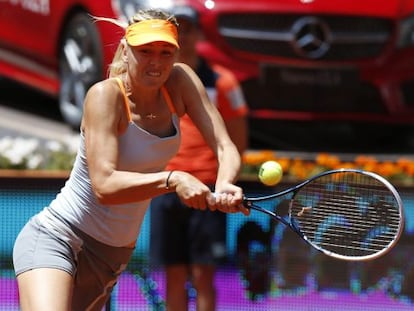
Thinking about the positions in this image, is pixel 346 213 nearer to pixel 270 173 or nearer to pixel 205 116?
pixel 270 173

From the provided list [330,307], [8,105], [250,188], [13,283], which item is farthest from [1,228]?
[8,105]

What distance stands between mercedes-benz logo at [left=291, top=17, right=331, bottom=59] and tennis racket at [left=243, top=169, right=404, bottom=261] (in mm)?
4612

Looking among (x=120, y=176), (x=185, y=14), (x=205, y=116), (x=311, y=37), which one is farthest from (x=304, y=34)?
(x=120, y=176)

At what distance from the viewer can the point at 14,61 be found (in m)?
10.2

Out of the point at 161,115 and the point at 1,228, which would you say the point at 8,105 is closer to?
the point at 1,228

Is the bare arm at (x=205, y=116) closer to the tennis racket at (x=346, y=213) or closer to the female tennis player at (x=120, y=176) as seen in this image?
the female tennis player at (x=120, y=176)

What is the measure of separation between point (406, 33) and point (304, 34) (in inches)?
29.1

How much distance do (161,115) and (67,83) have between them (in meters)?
5.52

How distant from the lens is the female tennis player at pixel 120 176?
13.2 ft

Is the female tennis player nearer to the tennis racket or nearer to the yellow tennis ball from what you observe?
the yellow tennis ball

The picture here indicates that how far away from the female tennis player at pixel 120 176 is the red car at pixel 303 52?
428 cm

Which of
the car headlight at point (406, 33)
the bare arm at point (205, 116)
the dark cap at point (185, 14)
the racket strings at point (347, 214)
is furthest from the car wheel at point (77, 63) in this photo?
the racket strings at point (347, 214)

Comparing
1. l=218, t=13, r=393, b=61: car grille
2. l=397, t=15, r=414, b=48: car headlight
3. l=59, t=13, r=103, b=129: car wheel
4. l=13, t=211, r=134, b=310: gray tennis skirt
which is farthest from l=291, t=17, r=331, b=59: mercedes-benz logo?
l=13, t=211, r=134, b=310: gray tennis skirt

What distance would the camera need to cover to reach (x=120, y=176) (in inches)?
157
